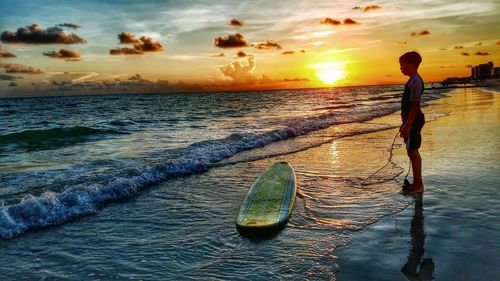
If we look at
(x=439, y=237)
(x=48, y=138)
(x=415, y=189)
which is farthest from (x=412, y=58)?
(x=48, y=138)

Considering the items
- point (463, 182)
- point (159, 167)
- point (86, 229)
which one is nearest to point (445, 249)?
point (463, 182)

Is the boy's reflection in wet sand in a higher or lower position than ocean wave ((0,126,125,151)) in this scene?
lower

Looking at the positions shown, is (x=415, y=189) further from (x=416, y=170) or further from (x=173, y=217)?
(x=173, y=217)

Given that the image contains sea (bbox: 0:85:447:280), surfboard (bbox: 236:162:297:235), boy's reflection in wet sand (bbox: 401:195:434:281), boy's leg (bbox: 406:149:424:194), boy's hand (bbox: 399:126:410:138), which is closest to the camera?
boy's reflection in wet sand (bbox: 401:195:434:281)

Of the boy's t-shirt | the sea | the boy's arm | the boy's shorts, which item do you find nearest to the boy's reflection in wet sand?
the sea

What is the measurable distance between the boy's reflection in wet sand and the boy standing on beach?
1277 mm

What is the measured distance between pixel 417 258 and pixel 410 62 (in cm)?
356

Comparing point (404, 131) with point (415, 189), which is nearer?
point (404, 131)

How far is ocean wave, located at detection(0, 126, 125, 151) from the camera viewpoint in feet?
59.3

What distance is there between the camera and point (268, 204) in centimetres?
629

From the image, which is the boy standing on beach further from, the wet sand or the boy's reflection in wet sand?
the boy's reflection in wet sand

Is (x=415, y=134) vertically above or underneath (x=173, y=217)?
above

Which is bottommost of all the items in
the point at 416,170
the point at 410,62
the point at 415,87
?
the point at 416,170


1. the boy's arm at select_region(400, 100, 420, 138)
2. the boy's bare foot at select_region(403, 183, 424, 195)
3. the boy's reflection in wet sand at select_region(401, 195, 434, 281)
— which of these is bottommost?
the boy's reflection in wet sand at select_region(401, 195, 434, 281)
